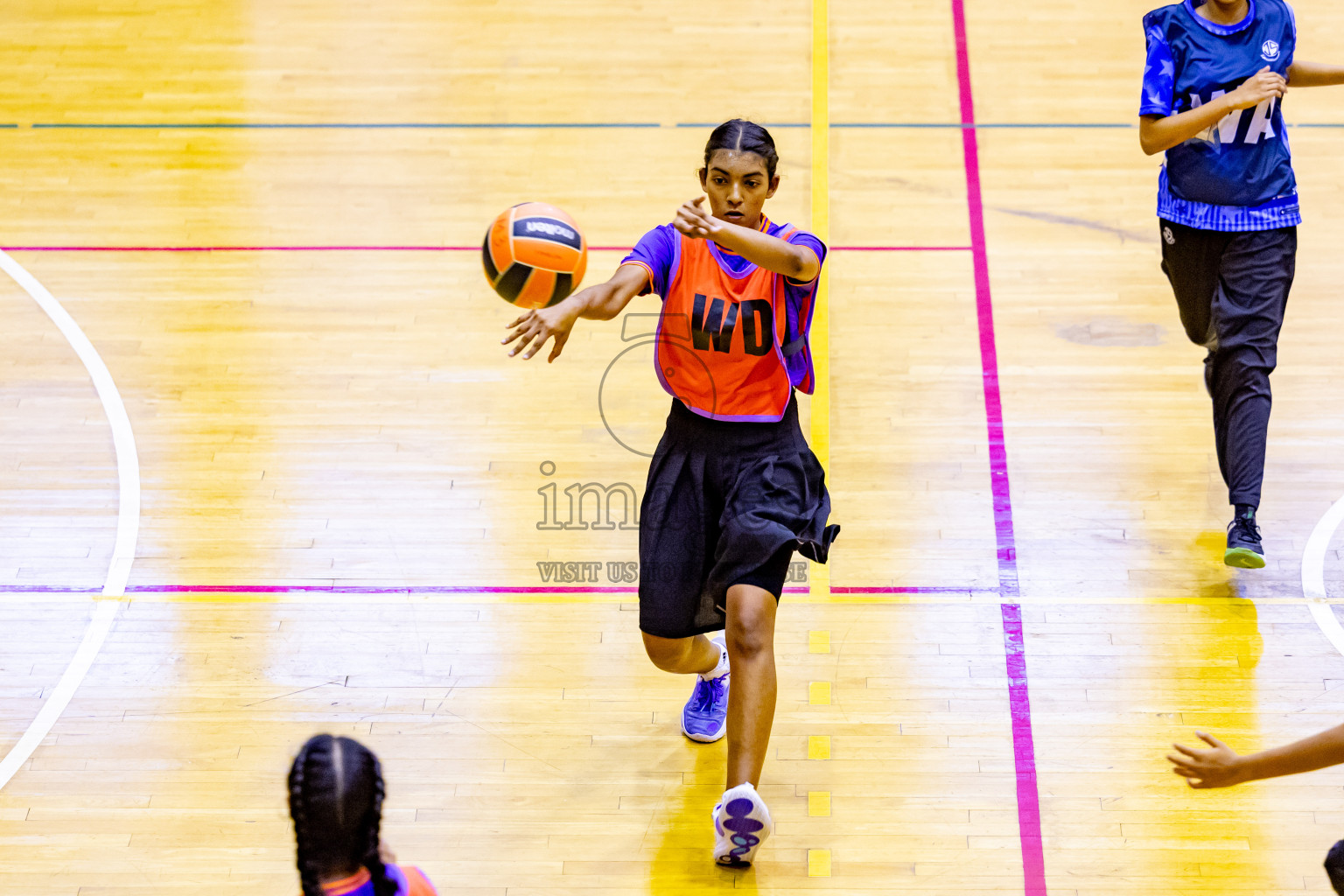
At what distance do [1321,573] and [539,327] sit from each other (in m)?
3.26

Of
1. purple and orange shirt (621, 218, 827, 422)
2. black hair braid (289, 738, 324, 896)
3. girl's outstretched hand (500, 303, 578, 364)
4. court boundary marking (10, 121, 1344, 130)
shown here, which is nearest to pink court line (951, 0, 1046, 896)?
court boundary marking (10, 121, 1344, 130)

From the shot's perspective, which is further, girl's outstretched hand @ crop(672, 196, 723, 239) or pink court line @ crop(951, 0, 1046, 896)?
pink court line @ crop(951, 0, 1046, 896)

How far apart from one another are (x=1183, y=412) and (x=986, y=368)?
85cm

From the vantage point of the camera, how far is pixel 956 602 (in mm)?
5113

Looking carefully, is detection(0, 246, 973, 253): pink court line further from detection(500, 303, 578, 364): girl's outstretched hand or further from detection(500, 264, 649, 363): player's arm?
detection(500, 303, 578, 364): girl's outstretched hand

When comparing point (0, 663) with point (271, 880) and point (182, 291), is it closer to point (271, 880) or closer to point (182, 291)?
point (271, 880)

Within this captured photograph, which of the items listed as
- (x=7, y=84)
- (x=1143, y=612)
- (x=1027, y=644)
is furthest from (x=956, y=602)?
(x=7, y=84)

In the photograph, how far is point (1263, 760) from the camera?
2.91 meters

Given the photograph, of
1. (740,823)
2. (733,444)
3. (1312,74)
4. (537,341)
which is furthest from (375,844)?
(1312,74)

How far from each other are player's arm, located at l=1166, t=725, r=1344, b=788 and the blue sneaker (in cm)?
190

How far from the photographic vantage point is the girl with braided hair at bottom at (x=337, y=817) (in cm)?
246

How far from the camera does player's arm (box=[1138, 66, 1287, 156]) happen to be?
471 centimetres

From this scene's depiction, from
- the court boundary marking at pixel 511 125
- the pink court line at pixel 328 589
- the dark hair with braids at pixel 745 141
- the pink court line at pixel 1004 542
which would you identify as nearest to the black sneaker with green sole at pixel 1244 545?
the pink court line at pixel 1004 542

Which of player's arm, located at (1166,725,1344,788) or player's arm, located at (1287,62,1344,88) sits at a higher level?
player's arm, located at (1287,62,1344,88)
